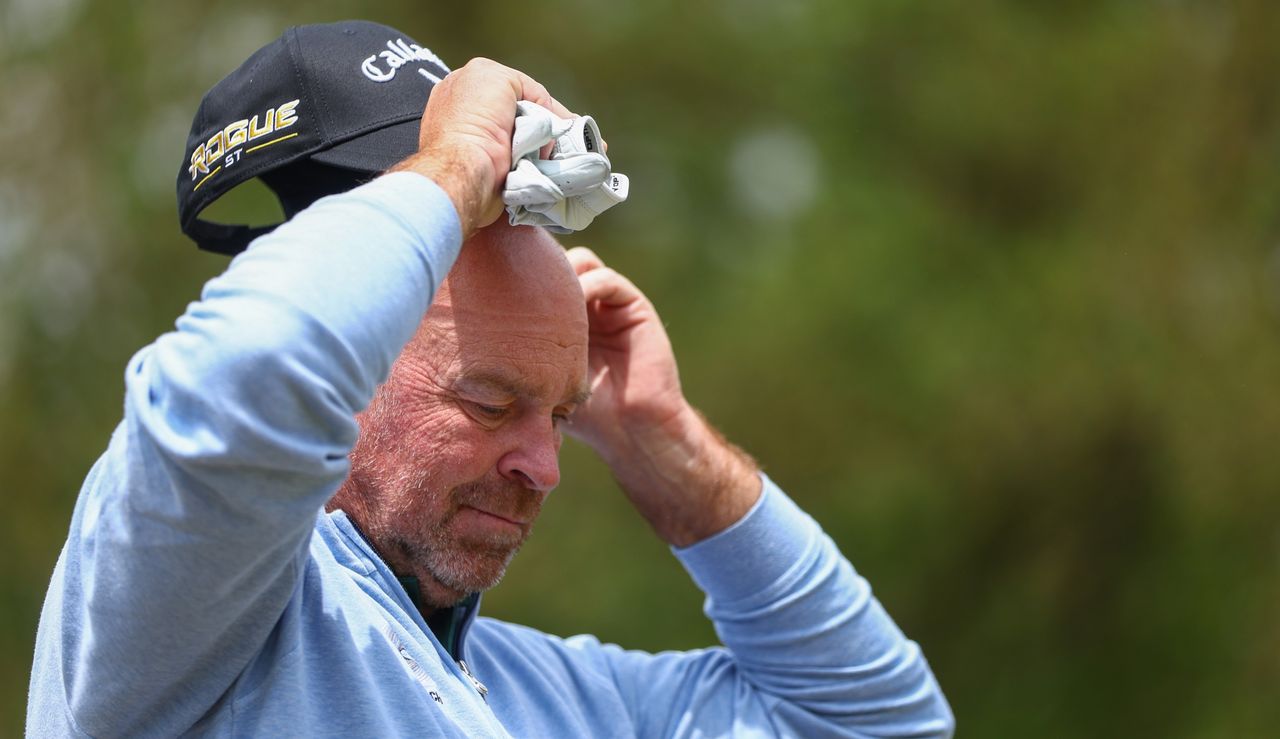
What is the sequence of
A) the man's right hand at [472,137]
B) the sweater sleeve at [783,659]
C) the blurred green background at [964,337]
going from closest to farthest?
1. the man's right hand at [472,137]
2. the sweater sleeve at [783,659]
3. the blurred green background at [964,337]

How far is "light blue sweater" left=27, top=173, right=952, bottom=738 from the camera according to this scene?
1.55 m

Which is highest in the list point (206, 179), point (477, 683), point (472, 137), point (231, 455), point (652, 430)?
point (472, 137)

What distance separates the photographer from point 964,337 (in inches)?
300

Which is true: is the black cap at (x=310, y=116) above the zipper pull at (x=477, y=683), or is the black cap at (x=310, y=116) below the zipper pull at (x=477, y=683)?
above

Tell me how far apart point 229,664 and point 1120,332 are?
628 cm

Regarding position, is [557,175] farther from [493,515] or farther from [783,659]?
[783,659]

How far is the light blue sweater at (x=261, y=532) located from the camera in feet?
5.08

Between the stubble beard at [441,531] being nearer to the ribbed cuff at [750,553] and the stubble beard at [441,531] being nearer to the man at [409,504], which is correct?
the man at [409,504]

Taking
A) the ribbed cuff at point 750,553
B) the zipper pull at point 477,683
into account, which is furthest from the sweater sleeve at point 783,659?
the zipper pull at point 477,683

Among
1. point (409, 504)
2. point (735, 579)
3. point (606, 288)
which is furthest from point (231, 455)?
point (735, 579)

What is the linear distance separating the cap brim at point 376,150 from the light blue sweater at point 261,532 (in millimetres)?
483

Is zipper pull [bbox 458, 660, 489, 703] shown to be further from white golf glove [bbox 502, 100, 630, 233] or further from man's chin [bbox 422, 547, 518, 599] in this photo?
white golf glove [bbox 502, 100, 630, 233]

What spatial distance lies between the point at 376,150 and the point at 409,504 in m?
0.53

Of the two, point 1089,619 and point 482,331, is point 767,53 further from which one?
point 482,331
